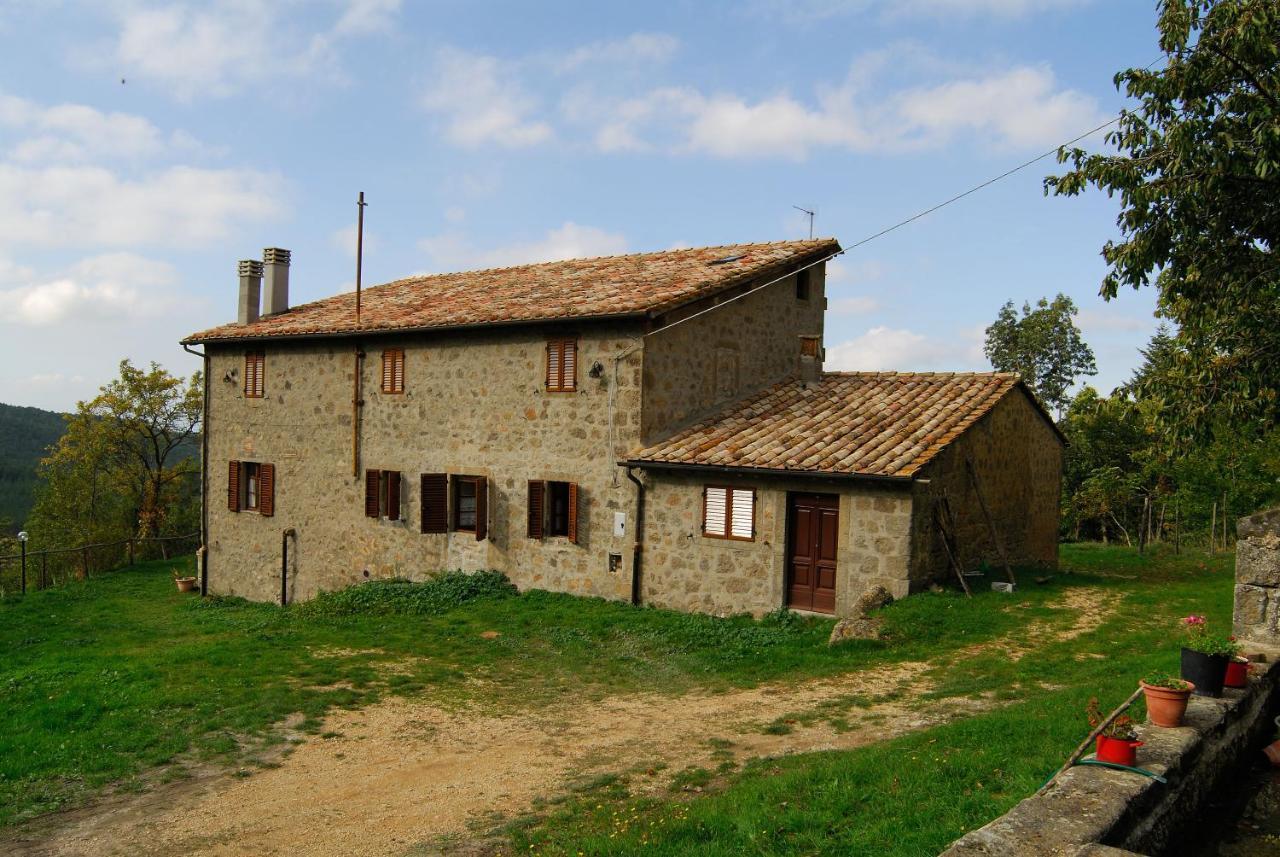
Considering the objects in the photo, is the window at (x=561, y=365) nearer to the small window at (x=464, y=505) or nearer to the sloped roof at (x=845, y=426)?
the sloped roof at (x=845, y=426)

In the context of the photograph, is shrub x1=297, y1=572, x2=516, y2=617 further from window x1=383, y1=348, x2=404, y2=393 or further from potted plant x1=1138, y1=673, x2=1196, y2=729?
potted plant x1=1138, y1=673, x2=1196, y2=729

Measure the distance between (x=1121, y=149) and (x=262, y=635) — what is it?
14494 millimetres

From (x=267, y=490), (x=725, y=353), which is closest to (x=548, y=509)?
(x=725, y=353)

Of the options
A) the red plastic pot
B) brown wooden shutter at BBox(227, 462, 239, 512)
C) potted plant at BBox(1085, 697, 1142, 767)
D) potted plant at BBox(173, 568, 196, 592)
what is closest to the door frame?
potted plant at BBox(1085, 697, 1142, 767)

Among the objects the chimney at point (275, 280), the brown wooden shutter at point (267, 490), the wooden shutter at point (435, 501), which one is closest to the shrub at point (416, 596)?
the wooden shutter at point (435, 501)

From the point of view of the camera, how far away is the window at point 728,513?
14.5 meters

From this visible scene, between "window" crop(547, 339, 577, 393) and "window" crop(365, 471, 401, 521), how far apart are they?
4.65m

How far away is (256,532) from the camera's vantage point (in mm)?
22016

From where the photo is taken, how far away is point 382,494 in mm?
19109

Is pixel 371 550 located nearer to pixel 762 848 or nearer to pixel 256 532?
pixel 256 532

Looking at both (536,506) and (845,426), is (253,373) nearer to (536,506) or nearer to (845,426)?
(536,506)

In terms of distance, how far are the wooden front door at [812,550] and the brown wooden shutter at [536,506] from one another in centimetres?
485

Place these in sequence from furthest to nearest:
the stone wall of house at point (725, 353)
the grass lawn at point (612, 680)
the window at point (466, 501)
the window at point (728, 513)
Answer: the window at point (466, 501) < the stone wall of house at point (725, 353) < the window at point (728, 513) < the grass lawn at point (612, 680)

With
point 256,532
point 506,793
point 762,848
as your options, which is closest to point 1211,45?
point 762,848
